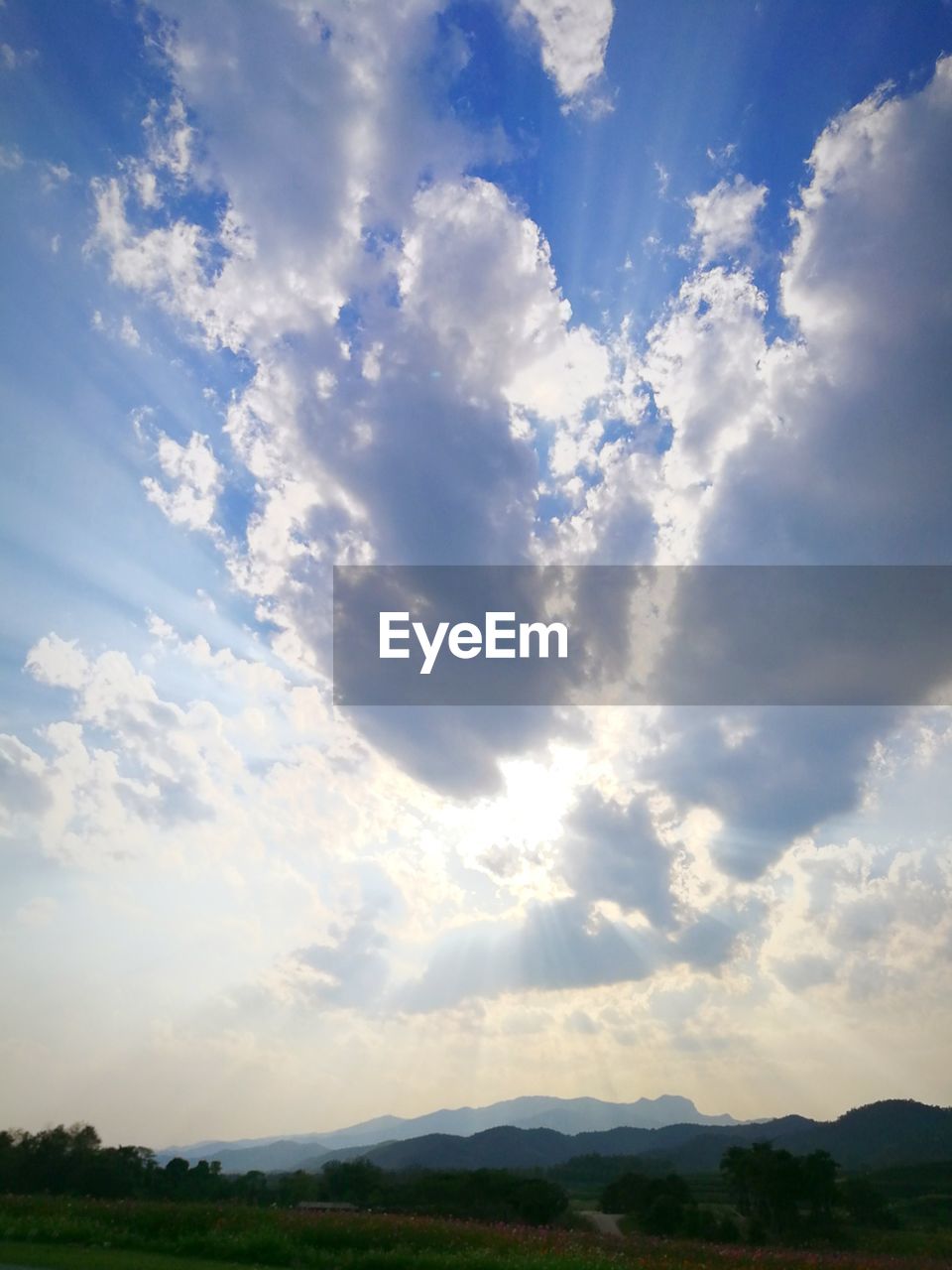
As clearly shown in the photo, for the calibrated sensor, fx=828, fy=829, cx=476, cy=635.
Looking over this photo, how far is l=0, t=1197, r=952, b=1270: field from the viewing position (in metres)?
20.8

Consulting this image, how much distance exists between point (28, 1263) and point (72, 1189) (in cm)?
3873

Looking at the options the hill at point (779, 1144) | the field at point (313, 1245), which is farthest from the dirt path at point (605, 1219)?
the hill at point (779, 1144)

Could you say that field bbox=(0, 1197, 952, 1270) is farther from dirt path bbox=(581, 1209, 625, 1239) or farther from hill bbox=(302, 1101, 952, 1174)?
hill bbox=(302, 1101, 952, 1174)

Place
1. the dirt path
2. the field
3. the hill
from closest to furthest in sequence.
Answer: the field
the dirt path
the hill

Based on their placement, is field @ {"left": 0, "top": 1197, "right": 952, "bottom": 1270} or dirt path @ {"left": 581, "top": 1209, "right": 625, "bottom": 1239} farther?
dirt path @ {"left": 581, "top": 1209, "right": 625, "bottom": 1239}

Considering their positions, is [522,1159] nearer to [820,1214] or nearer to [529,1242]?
[820,1214]

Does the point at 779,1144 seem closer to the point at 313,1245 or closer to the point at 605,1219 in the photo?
the point at 605,1219

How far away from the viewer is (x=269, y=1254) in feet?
71.8

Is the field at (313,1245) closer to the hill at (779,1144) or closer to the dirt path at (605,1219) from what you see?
the dirt path at (605,1219)

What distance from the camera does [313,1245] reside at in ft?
79.0

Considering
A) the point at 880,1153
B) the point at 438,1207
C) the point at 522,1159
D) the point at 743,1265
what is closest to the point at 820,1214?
the point at 438,1207

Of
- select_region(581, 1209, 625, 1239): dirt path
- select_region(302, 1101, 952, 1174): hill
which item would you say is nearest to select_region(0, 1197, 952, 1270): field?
select_region(581, 1209, 625, 1239): dirt path

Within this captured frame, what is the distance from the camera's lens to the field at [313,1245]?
2075 cm

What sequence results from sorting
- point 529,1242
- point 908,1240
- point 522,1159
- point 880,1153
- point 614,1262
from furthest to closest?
point 522,1159 < point 880,1153 < point 908,1240 < point 529,1242 < point 614,1262
